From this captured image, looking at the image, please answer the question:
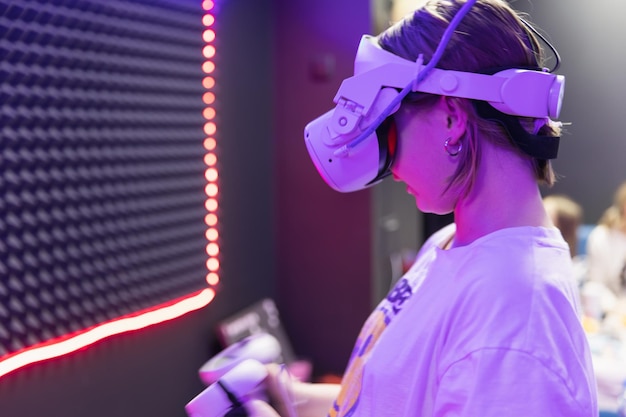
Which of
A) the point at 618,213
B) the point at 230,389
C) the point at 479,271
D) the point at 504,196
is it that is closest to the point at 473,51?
the point at 504,196

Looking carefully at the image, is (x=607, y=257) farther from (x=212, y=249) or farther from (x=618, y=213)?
(x=212, y=249)

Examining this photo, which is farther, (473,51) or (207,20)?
(207,20)

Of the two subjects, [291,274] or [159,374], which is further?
[291,274]

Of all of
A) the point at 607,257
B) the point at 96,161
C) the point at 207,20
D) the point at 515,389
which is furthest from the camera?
the point at 607,257

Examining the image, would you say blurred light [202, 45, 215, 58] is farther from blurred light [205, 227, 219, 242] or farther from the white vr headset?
the white vr headset

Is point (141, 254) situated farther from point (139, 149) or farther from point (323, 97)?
point (323, 97)

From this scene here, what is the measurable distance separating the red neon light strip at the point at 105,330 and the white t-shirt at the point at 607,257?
202 cm

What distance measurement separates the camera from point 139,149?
2.21 meters

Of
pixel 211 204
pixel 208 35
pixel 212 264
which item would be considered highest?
pixel 208 35

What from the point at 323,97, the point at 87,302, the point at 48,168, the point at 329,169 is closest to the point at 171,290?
the point at 87,302

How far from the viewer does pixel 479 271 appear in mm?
929

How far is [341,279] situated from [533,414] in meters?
2.28

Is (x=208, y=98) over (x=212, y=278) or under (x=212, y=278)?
over

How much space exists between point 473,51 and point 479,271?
0.35 metres
